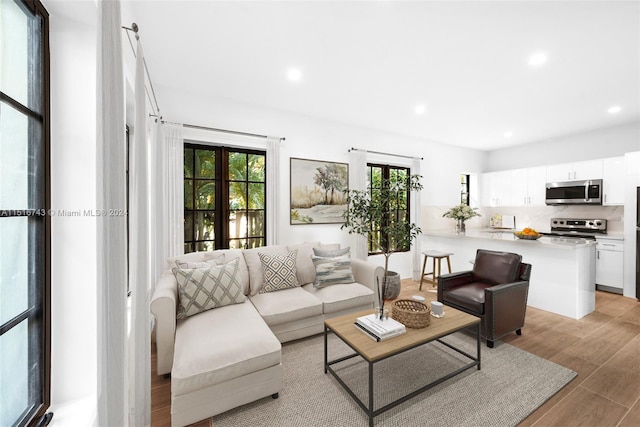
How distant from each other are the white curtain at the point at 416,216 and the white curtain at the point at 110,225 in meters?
4.52

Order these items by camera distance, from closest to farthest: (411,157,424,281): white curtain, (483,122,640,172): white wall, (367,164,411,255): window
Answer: (483,122,640,172): white wall, (367,164,411,255): window, (411,157,424,281): white curtain

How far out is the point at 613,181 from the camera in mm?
4117

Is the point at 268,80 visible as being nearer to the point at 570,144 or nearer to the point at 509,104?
the point at 509,104

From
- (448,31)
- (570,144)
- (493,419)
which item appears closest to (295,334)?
(493,419)

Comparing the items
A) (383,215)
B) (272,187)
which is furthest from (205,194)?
(383,215)

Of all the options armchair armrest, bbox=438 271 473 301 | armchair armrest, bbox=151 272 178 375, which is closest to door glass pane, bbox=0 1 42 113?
armchair armrest, bbox=151 272 178 375

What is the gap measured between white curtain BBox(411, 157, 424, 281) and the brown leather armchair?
5.38 ft

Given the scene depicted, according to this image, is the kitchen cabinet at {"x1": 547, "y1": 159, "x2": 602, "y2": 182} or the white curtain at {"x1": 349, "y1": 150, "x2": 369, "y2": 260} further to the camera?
the kitchen cabinet at {"x1": 547, "y1": 159, "x2": 602, "y2": 182}

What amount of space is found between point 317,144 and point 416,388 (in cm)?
321

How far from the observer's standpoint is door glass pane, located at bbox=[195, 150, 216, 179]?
322 cm

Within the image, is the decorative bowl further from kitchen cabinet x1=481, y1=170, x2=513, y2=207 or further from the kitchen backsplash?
kitchen cabinet x1=481, y1=170, x2=513, y2=207

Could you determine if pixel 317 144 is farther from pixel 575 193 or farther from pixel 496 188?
pixel 575 193

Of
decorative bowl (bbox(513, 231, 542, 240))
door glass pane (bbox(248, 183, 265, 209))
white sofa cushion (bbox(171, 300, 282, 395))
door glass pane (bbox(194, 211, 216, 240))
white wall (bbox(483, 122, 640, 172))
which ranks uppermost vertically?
white wall (bbox(483, 122, 640, 172))

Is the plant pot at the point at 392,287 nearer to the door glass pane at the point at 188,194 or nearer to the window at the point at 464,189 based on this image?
the door glass pane at the point at 188,194
